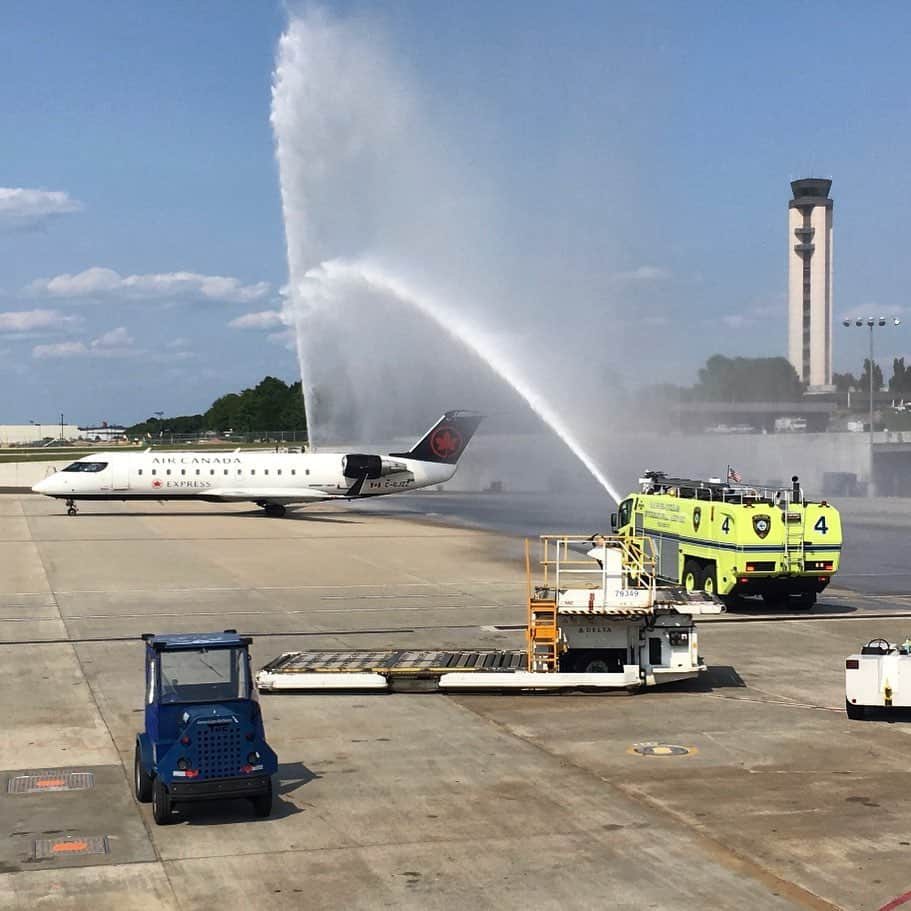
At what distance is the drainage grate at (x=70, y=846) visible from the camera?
1358cm

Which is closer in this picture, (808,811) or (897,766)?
(808,811)

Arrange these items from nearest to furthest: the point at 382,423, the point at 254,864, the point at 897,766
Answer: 1. the point at 254,864
2. the point at 897,766
3. the point at 382,423

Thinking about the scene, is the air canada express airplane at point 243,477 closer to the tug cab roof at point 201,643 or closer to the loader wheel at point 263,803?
the tug cab roof at point 201,643

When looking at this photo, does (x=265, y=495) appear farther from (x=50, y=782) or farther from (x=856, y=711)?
(x=50, y=782)

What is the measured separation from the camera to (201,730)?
46.5ft

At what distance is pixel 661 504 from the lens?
3588cm

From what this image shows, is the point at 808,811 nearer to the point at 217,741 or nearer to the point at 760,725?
the point at 760,725

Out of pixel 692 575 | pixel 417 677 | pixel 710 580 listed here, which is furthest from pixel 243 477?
pixel 417 677

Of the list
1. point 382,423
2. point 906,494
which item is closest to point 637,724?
point 382,423

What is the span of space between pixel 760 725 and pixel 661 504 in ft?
53.4

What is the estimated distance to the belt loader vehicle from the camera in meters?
21.9

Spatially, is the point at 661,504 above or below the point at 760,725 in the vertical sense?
above

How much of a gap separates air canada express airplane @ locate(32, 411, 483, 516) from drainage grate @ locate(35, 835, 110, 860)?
51753mm

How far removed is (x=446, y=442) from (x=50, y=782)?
53.0 meters
